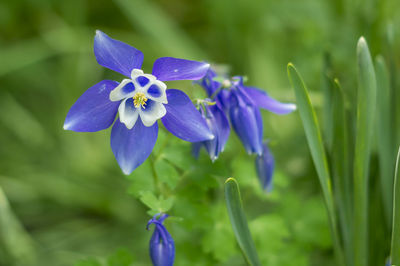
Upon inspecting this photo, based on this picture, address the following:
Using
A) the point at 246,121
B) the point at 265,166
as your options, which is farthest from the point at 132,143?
the point at 265,166

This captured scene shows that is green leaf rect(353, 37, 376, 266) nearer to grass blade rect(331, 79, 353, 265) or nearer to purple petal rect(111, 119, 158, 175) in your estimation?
grass blade rect(331, 79, 353, 265)

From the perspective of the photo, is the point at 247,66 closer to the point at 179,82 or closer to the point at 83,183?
the point at 179,82

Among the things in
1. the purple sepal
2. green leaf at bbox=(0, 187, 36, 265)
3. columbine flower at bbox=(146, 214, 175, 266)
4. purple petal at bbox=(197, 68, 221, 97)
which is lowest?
columbine flower at bbox=(146, 214, 175, 266)

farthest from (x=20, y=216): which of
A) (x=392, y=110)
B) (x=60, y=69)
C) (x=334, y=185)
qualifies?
(x=392, y=110)

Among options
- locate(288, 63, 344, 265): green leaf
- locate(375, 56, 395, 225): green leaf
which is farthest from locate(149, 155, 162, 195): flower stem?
locate(375, 56, 395, 225): green leaf

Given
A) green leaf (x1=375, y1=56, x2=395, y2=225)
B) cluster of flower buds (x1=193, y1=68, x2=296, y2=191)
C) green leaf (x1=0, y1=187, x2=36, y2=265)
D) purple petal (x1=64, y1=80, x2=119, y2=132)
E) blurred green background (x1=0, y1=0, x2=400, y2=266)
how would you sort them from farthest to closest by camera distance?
green leaf (x1=0, y1=187, x2=36, y2=265) < blurred green background (x1=0, y1=0, x2=400, y2=266) < green leaf (x1=375, y1=56, x2=395, y2=225) < cluster of flower buds (x1=193, y1=68, x2=296, y2=191) < purple petal (x1=64, y1=80, x2=119, y2=132)

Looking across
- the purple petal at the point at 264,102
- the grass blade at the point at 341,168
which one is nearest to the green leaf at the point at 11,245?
the purple petal at the point at 264,102

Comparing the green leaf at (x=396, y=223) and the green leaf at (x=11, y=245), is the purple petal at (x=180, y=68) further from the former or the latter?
the green leaf at (x=11, y=245)
